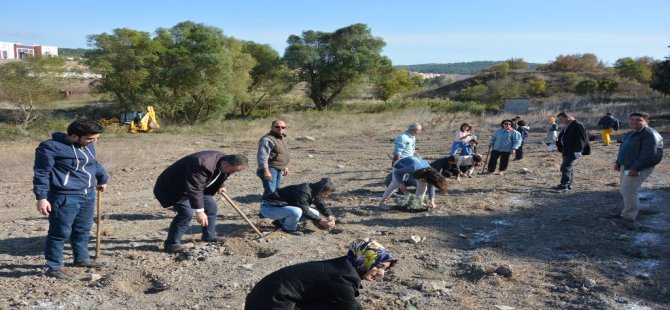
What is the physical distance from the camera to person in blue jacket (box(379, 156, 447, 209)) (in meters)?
6.85

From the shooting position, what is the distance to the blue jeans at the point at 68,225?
4695 millimetres

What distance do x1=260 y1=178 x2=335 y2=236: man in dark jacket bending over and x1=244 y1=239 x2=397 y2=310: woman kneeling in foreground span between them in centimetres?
304

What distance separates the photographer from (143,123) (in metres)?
24.9

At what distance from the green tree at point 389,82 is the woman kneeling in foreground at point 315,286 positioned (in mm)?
37630

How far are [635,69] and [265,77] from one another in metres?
32.8

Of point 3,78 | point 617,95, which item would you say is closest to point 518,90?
point 617,95

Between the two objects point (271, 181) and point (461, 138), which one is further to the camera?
point (461, 138)

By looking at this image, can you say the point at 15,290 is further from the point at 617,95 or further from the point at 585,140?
the point at 617,95

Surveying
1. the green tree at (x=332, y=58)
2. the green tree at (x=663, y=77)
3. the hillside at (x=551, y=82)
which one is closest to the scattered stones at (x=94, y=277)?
the green tree at (x=663, y=77)

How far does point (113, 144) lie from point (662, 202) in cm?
1802

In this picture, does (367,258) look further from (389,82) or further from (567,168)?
(389,82)

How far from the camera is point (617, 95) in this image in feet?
133

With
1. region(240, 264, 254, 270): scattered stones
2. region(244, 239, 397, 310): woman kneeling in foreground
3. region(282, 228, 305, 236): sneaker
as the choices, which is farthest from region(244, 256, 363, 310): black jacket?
region(282, 228, 305, 236): sneaker

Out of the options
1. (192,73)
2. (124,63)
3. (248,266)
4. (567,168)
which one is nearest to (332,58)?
(192,73)
